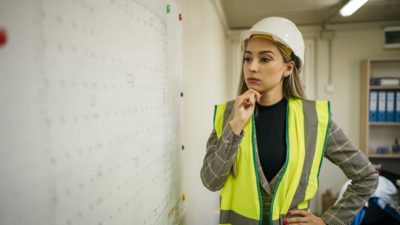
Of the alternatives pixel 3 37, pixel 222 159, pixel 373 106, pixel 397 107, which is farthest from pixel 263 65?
pixel 397 107

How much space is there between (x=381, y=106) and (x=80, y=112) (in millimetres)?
3977

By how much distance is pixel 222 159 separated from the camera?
0.95m

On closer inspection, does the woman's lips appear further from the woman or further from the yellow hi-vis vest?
the yellow hi-vis vest

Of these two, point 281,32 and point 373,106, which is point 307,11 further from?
point 281,32

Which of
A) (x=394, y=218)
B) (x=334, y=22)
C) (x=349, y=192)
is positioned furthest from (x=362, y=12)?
(x=349, y=192)

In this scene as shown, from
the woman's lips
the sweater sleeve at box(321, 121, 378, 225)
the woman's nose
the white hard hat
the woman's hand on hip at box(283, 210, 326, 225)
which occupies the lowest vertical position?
the woman's hand on hip at box(283, 210, 326, 225)

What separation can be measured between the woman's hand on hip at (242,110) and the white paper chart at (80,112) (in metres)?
0.28

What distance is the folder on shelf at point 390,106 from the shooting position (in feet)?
11.3

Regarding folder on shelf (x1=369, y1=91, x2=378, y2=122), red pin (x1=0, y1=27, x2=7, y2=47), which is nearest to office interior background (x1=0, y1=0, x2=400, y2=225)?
red pin (x1=0, y1=27, x2=7, y2=47)

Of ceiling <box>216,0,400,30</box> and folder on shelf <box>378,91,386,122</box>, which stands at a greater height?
ceiling <box>216,0,400,30</box>

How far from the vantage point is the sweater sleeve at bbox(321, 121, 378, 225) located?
1142 millimetres

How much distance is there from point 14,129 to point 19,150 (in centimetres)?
3

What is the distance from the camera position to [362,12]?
129 inches

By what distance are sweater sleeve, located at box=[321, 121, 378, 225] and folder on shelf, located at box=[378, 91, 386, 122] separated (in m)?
2.84
